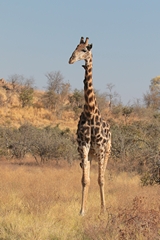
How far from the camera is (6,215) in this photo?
666cm

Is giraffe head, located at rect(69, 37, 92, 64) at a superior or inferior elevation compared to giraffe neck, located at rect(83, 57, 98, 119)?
superior

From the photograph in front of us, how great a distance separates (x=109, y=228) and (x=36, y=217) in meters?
1.44

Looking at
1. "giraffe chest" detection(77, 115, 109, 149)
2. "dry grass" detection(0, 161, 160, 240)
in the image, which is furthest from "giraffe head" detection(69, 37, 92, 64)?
"dry grass" detection(0, 161, 160, 240)

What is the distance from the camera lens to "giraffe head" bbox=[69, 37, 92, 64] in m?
7.50

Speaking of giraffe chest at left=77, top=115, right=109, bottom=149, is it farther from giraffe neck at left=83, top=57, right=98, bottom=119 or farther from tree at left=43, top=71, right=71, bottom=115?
tree at left=43, top=71, right=71, bottom=115

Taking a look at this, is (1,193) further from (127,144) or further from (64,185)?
(127,144)

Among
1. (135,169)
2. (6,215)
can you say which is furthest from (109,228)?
(135,169)

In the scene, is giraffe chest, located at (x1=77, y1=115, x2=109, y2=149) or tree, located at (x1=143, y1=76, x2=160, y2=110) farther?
tree, located at (x1=143, y1=76, x2=160, y2=110)

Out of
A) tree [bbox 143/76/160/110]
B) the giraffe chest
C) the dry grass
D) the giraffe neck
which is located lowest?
the dry grass

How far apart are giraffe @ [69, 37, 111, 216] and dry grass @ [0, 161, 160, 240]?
65 centimetres

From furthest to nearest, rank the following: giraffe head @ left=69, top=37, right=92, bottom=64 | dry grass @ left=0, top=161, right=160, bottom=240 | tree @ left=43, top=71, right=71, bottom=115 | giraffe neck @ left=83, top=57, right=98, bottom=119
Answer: tree @ left=43, top=71, right=71, bottom=115 < giraffe neck @ left=83, top=57, right=98, bottom=119 < giraffe head @ left=69, top=37, right=92, bottom=64 < dry grass @ left=0, top=161, right=160, bottom=240

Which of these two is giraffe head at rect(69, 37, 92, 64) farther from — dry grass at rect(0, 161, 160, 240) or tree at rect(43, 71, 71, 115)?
tree at rect(43, 71, 71, 115)

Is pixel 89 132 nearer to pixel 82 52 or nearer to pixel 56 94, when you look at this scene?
pixel 82 52

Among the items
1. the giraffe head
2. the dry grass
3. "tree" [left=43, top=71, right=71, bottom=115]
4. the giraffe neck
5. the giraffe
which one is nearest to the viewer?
the dry grass
